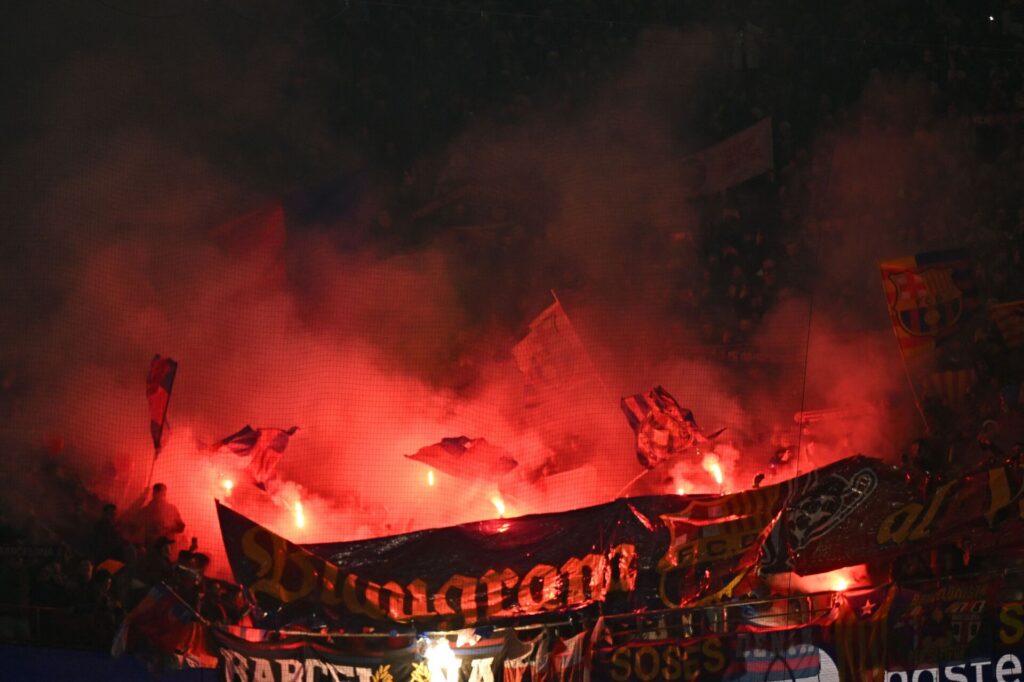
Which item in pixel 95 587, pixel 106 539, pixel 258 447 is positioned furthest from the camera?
pixel 258 447

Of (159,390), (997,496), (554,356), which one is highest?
(554,356)

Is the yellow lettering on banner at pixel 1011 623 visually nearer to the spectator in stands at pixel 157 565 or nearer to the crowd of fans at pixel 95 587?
the crowd of fans at pixel 95 587

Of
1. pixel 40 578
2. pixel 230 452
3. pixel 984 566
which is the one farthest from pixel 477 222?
pixel 984 566

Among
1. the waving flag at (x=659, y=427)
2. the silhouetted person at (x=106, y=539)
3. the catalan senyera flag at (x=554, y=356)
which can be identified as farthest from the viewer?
the catalan senyera flag at (x=554, y=356)

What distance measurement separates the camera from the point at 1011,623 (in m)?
5.43

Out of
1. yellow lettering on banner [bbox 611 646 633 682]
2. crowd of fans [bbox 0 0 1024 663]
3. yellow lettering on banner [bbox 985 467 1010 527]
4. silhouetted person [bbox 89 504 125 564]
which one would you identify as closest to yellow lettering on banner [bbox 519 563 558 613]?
yellow lettering on banner [bbox 611 646 633 682]

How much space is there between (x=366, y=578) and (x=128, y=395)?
3.80 meters

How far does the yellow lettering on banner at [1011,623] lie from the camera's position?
543cm

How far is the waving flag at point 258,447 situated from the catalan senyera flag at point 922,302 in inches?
161

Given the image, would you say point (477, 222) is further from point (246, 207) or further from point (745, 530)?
point (745, 530)

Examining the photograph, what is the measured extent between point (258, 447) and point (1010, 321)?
16.2 feet

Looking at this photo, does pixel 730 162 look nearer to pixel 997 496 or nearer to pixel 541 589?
pixel 997 496

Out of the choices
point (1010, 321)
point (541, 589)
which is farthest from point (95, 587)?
point (1010, 321)

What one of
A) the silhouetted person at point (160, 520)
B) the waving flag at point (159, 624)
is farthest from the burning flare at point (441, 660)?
the silhouetted person at point (160, 520)
